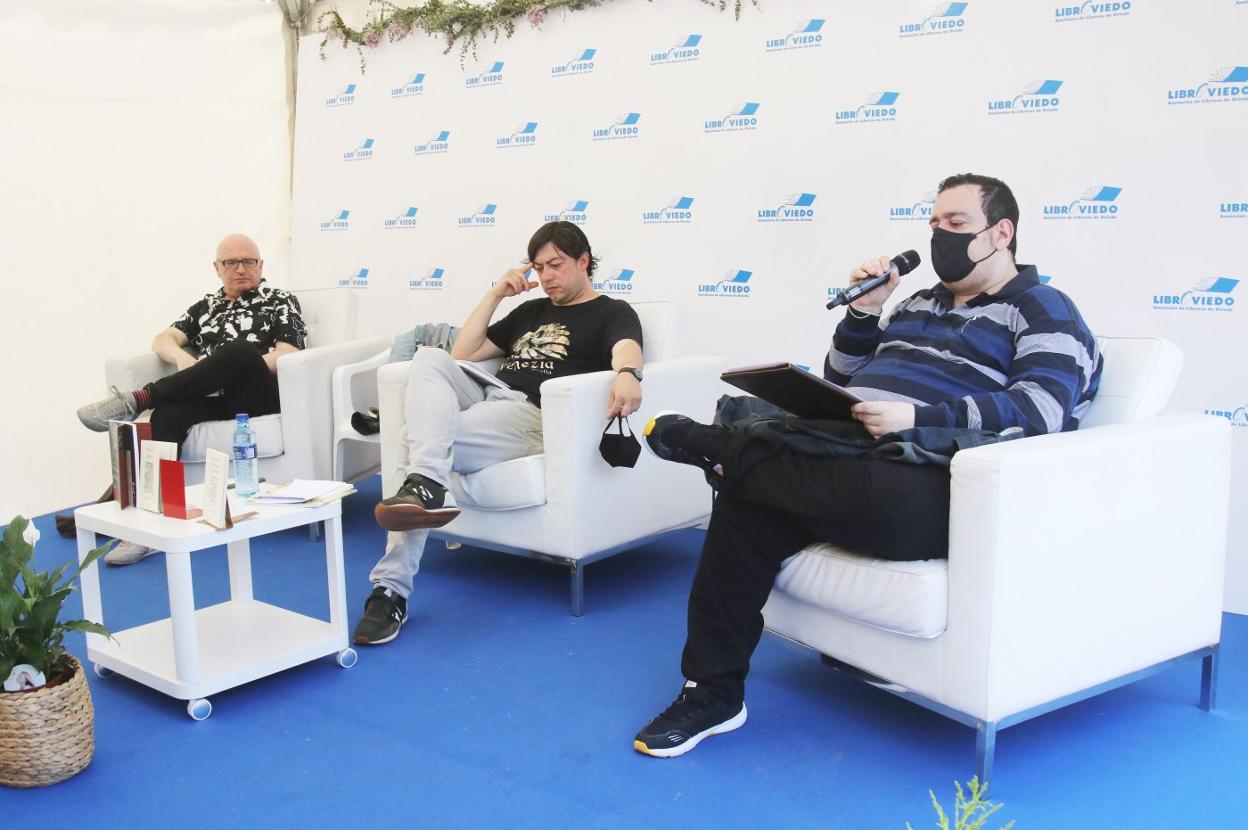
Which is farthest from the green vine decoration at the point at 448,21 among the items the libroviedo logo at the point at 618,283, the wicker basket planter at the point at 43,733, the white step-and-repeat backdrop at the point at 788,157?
the wicker basket planter at the point at 43,733

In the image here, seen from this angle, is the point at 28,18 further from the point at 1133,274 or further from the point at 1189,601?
the point at 1189,601

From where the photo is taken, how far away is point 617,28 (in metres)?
4.00

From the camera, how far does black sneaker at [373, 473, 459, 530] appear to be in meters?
2.68

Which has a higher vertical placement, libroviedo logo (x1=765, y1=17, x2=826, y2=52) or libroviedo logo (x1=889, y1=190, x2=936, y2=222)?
libroviedo logo (x1=765, y1=17, x2=826, y2=52)

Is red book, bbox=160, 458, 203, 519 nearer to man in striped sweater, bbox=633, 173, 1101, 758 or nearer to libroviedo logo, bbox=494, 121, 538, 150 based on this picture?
man in striped sweater, bbox=633, 173, 1101, 758

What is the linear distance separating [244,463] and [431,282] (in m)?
2.03

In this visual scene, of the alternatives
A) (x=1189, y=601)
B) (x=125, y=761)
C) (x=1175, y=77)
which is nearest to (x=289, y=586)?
(x=125, y=761)

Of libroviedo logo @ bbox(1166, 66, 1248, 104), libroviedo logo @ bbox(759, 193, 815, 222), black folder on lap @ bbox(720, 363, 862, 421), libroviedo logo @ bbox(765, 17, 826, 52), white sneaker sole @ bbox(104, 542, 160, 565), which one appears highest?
libroviedo logo @ bbox(765, 17, 826, 52)

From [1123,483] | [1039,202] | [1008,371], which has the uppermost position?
[1039,202]

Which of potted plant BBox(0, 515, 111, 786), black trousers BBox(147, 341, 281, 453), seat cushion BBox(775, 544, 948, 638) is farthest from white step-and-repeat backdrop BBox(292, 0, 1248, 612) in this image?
potted plant BBox(0, 515, 111, 786)

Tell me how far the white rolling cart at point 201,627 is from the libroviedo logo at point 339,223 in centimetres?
226

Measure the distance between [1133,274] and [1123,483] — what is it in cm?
117

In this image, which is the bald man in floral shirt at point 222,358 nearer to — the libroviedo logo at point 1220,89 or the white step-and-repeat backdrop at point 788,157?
the white step-and-repeat backdrop at point 788,157

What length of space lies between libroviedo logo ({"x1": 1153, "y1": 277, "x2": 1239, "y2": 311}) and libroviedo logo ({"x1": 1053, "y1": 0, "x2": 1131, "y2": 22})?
78 cm
